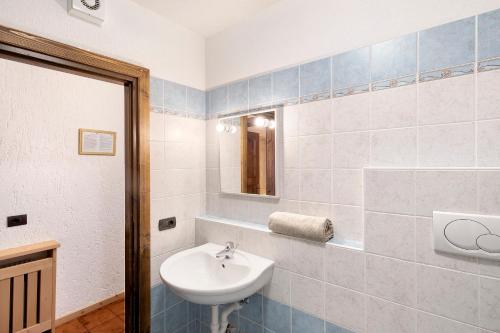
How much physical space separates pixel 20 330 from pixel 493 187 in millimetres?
2949

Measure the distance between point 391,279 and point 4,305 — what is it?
8.27 feet

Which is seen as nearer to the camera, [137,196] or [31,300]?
[137,196]

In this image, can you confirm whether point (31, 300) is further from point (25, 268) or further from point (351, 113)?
point (351, 113)

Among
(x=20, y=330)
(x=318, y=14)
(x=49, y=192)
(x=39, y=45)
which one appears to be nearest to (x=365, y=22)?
(x=318, y=14)

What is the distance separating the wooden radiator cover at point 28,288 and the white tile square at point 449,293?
2458 millimetres

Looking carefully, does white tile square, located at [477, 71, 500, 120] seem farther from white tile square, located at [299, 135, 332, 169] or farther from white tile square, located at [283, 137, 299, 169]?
white tile square, located at [283, 137, 299, 169]

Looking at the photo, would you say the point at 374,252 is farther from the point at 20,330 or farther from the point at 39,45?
the point at 20,330

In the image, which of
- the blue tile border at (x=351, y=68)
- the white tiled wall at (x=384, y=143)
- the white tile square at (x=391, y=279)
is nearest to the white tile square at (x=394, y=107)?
the white tiled wall at (x=384, y=143)

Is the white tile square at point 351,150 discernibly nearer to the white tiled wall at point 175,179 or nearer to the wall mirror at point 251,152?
the wall mirror at point 251,152

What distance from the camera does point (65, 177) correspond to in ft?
7.07

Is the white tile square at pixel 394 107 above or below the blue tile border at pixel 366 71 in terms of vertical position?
below

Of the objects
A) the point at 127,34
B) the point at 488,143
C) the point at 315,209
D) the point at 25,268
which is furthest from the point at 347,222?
the point at 25,268

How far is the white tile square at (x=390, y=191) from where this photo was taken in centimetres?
100

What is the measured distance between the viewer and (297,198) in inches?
55.8
